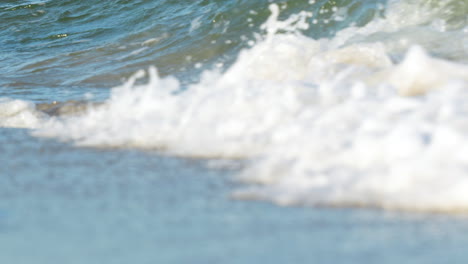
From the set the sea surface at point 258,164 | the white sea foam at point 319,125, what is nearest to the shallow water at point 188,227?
the sea surface at point 258,164

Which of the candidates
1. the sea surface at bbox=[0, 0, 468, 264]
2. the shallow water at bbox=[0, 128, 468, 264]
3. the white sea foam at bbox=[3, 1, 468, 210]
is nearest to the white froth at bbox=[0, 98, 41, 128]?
the sea surface at bbox=[0, 0, 468, 264]

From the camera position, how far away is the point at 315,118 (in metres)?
3.04

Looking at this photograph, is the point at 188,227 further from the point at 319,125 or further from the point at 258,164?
the point at 319,125

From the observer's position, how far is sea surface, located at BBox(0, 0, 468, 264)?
6.74ft

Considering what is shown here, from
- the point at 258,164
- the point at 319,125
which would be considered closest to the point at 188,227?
the point at 258,164

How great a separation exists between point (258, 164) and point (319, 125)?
1.19ft

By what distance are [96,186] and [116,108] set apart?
1305 mm

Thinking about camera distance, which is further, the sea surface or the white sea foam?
the white sea foam

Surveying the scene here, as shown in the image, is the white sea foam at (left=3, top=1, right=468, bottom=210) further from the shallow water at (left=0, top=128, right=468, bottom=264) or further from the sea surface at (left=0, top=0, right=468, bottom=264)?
the shallow water at (left=0, top=128, right=468, bottom=264)

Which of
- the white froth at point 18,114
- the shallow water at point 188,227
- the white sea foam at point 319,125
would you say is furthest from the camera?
the white froth at point 18,114

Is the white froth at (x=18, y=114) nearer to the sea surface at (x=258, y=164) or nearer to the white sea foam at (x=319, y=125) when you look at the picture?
the sea surface at (x=258, y=164)

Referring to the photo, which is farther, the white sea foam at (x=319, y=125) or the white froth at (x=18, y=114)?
the white froth at (x=18, y=114)

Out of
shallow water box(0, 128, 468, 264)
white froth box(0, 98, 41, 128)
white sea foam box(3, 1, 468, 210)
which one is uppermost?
shallow water box(0, 128, 468, 264)

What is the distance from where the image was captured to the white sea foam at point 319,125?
2.36m
